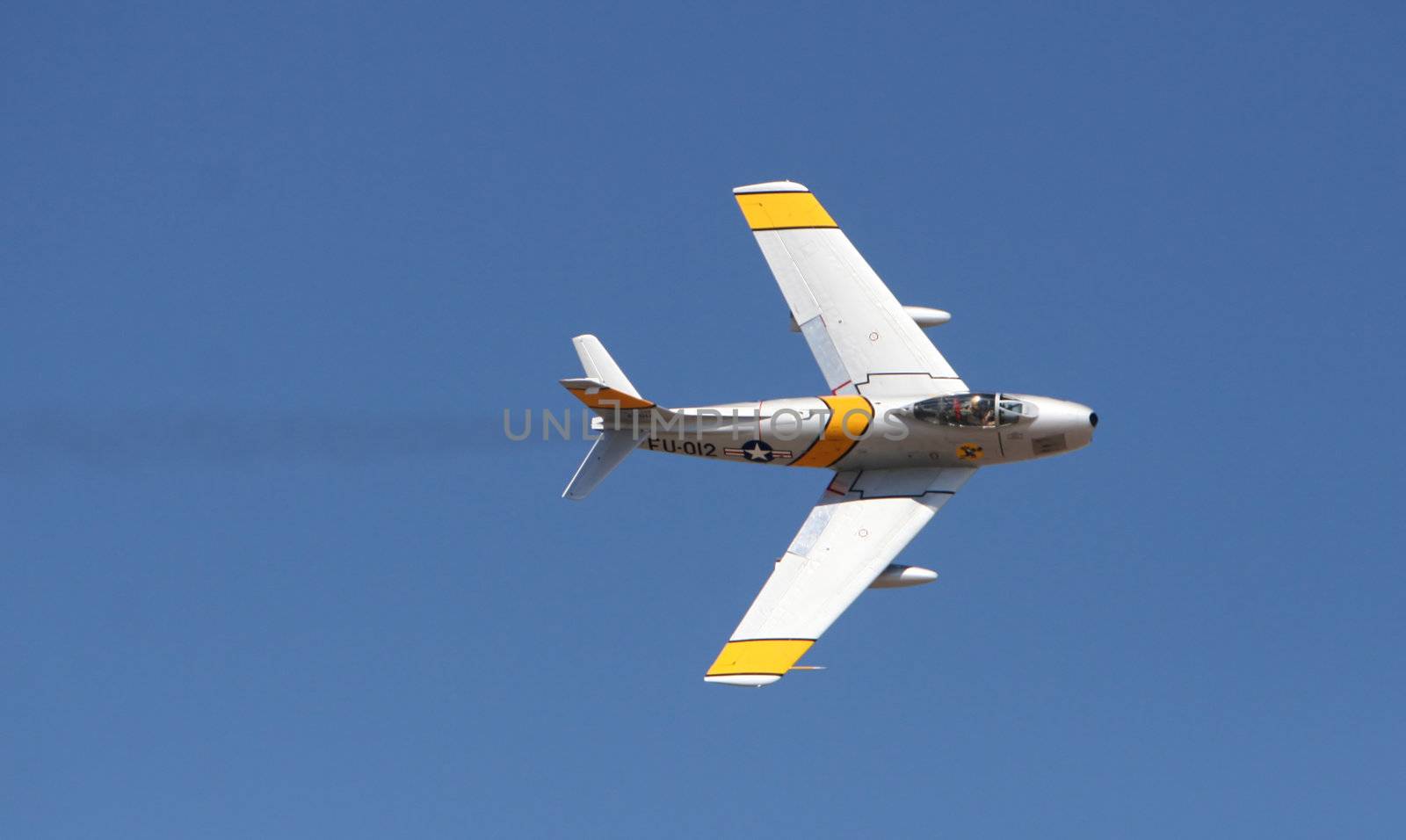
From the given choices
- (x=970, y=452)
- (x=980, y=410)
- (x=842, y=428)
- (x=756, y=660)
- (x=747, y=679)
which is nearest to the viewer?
(x=747, y=679)

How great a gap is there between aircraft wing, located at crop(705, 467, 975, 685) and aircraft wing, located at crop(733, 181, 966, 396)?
2.73m

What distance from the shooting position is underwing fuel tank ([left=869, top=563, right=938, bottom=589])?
178 feet

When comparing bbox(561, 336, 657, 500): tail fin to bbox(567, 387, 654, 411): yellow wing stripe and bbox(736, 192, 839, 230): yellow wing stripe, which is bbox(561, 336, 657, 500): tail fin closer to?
bbox(567, 387, 654, 411): yellow wing stripe

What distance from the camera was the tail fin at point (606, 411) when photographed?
56.0 meters

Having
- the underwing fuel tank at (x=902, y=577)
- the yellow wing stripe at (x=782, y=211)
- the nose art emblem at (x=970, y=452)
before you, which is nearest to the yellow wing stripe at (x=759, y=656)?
the underwing fuel tank at (x=902, y=577)

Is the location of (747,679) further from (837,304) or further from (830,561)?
(837,304)

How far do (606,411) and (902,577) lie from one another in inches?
370

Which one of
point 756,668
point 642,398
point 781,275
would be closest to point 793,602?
point 756,668

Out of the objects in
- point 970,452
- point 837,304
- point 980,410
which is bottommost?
point 970,452

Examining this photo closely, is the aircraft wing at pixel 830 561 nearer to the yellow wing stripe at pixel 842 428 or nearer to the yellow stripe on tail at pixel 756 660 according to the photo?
the yellow stripe on tail at pixel 756 660

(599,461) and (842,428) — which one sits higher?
(842,428)

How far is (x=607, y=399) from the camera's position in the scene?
184ft

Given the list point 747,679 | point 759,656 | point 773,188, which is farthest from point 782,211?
point 747,679

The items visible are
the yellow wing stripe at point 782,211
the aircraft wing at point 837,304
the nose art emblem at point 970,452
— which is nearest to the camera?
the nose art emblem at point 970,452
